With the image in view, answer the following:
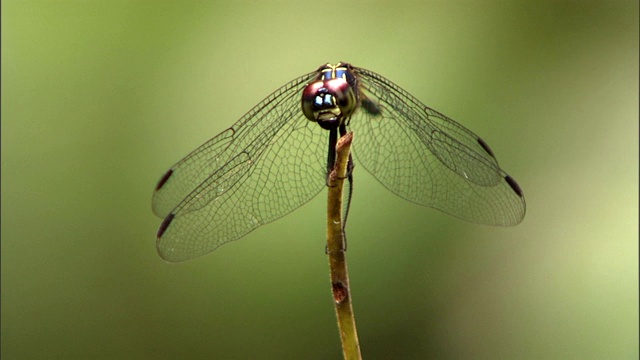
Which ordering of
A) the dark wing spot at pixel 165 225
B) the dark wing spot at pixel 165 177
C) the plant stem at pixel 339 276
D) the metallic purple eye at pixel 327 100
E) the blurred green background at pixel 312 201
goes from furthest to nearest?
1. the blurred green background at pixel 312 201
2. the dark wing spot at pixel 165 177
3. the dark wing spot at pixel 165 225
4. the metallic purple eye at pixel 327 100
5. the plant stem at pixel 339 276

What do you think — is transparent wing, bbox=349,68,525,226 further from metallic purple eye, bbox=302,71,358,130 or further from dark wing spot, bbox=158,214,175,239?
dark wing spot, bbox=158,214,175,239

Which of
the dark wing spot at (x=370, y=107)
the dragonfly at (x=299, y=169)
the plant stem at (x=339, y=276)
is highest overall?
the dark wing spot at (x=370, y=107)

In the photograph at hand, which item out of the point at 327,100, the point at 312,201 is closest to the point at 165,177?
the point at 327,100

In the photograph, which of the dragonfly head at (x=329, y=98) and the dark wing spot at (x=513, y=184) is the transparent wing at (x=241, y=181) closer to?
the dragonfly head at (x=329, y=98)

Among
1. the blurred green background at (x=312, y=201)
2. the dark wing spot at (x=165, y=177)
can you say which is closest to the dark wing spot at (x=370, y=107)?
the dark wing spot at (x=165, y=177)

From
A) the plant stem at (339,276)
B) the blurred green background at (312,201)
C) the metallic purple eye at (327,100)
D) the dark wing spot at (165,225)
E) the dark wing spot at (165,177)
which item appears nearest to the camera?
the plant stem at (339,276)

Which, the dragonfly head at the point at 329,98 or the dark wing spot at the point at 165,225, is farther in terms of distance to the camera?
the dark wing spot at the point at 165,225

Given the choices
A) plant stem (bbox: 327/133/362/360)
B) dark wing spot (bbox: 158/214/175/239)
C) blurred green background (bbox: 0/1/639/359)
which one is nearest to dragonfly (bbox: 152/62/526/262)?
dark wing spot (bbox: 158/214/175/239)
